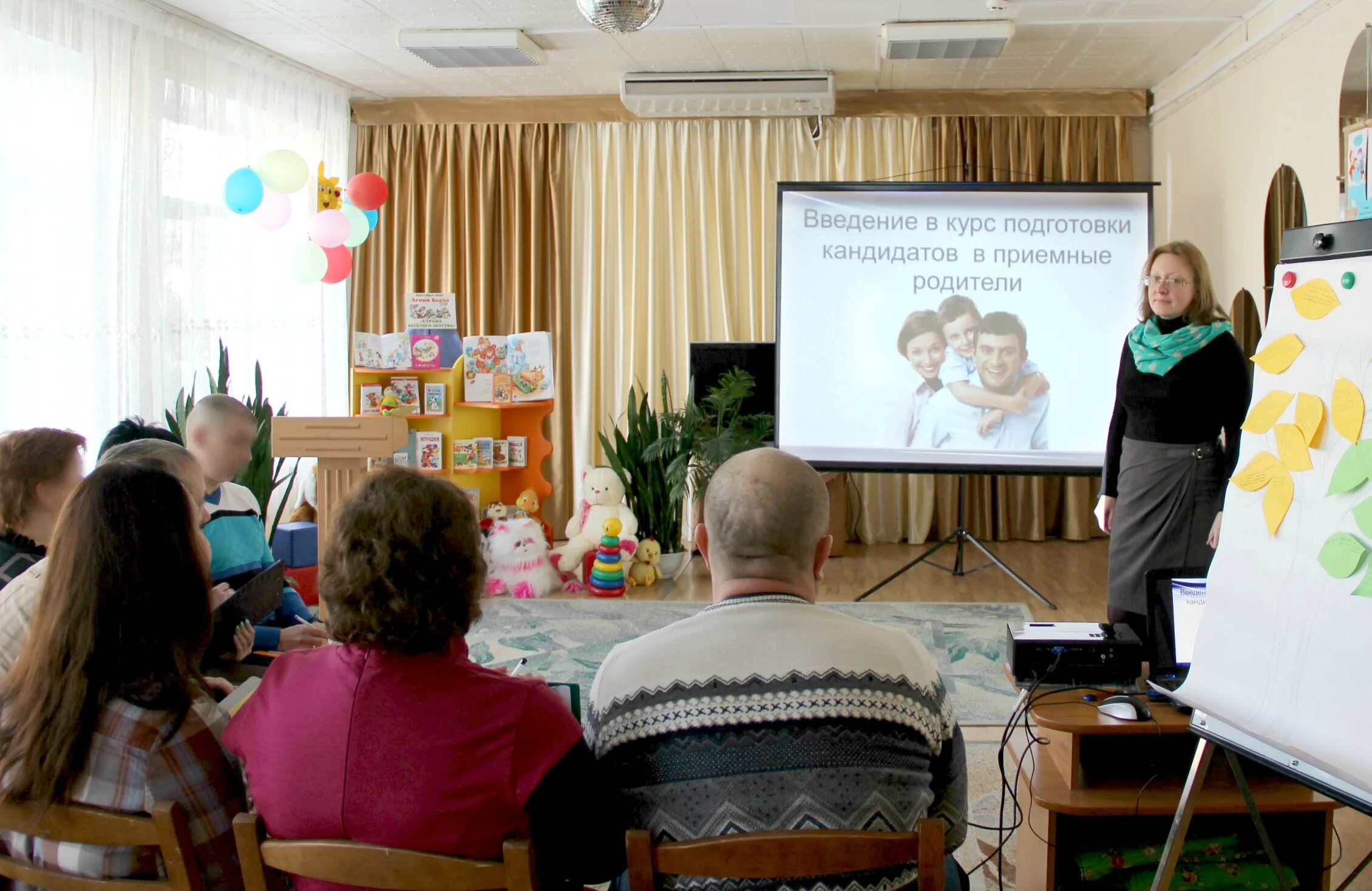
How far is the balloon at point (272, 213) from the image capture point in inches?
185

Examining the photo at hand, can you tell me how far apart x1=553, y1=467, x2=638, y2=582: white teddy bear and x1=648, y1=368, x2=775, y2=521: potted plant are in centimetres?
27

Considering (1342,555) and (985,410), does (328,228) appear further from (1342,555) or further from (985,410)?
(1342,555)

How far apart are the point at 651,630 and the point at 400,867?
2.77m

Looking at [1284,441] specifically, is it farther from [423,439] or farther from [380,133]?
[380,133]

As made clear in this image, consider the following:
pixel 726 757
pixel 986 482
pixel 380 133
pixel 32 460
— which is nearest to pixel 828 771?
pixel 726 757

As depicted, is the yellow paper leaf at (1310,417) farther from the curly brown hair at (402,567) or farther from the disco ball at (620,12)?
the disco ball at (620,12)

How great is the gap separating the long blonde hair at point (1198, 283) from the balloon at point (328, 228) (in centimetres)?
355

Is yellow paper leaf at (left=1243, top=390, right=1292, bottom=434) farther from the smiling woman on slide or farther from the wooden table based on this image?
the smiling woman on slide

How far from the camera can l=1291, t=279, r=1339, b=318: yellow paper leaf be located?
1625 millimetres

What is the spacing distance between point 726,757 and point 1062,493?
546 centimetres

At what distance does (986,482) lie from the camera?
6117 millimetres

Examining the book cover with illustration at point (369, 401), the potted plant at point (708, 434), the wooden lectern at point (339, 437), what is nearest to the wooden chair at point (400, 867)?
the wooden lectern at point (339, 437)

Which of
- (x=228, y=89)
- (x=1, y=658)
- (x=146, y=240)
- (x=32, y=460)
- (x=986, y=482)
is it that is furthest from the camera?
(x=986, y=482)

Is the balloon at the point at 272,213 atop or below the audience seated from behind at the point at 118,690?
atop
